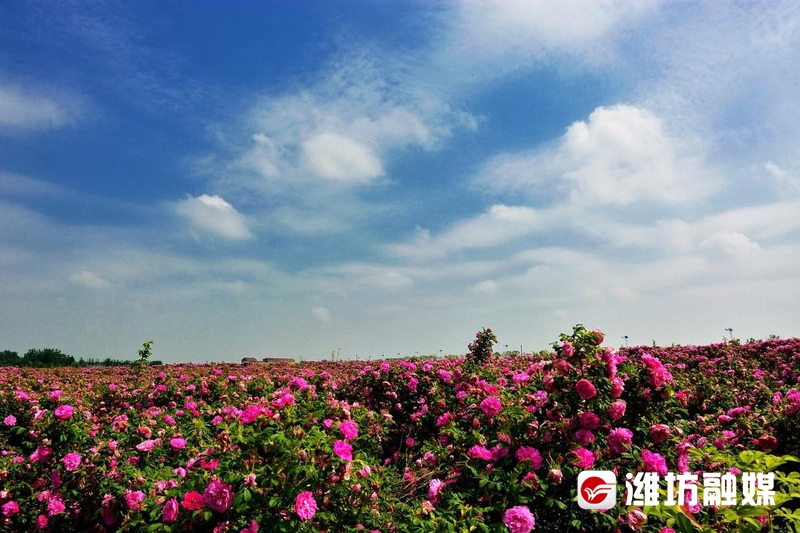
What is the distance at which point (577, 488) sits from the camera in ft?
12.3

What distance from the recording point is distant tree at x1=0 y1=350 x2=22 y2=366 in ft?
90.3

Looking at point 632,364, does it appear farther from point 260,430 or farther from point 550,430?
point 260,430

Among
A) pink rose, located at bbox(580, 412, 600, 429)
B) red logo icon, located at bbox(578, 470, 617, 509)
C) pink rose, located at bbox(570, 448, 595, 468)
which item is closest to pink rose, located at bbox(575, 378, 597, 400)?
pink rose, located at bbox(580, 412, 600, 429)

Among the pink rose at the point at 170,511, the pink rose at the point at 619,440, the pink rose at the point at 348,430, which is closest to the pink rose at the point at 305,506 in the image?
the pink rose at the point at 348,430

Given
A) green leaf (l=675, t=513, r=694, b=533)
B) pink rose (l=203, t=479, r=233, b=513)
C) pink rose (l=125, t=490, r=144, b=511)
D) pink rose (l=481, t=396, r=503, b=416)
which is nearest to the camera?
green leaf (l=675, t=513, r=694, b=533)

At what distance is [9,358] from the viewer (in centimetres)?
2881

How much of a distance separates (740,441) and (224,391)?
7392 mm

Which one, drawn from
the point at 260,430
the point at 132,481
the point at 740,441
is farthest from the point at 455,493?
the point at 740,441

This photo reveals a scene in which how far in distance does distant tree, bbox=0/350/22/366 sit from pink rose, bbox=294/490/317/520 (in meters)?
30.5

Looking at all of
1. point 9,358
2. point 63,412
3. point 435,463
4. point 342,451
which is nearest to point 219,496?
point 342,451

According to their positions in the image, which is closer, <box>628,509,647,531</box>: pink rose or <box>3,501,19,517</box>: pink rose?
<box>628,509,647,531</box>: pink rose

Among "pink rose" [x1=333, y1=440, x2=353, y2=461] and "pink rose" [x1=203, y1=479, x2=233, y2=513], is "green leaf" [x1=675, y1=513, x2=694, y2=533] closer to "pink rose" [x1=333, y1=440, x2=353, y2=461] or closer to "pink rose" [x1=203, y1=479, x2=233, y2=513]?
Result: "pink rose" [x1=333, y1=440, x2=353, y2=461]

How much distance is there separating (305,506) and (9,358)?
32900 millimetres

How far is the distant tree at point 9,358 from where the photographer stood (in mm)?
27531
